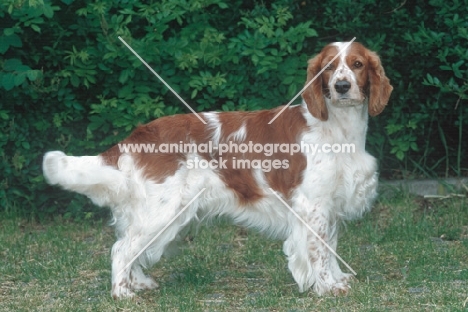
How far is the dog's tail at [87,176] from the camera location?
4.95 metres

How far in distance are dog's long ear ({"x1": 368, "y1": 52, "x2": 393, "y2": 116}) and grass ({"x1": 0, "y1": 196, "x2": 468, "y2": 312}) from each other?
0.92 m

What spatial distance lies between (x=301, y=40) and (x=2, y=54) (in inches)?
80.9

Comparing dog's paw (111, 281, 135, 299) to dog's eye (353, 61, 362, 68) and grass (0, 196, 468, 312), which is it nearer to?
grass (0, 196, 468, 312)

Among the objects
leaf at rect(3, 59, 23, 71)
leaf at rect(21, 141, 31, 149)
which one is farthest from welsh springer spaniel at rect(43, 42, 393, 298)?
leaf at rect(21, 141, 31, 149)

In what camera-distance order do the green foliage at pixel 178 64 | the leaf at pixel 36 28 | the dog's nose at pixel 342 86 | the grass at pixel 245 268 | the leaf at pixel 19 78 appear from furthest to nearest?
the green foliage at pixel 178 64 → the leaf at pixel 19 78 → the leaf at pixel 36 28 → the dog's nose at pixel 342 86 → the grass at pixel 245 268

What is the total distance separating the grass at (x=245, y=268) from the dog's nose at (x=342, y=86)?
1.02 metres

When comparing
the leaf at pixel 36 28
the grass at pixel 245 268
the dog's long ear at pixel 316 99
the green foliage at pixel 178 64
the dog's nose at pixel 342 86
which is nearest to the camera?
the grass at pixel 245 268

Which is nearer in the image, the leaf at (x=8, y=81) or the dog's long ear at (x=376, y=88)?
the dog's long ear at (x=376, y=88)

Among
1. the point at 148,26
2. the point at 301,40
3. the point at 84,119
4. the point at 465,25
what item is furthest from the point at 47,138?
the point at 465,25

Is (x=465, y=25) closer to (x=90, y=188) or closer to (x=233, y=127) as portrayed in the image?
(x=233, y=127)

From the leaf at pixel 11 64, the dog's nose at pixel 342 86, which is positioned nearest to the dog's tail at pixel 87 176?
the dog's nose at pixel 342 86

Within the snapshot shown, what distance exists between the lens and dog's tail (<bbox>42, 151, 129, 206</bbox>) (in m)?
4.95

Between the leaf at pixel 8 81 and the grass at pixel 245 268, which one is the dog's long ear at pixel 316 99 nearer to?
the grass at pixel 245 268

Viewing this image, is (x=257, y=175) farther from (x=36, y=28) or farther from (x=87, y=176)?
(x=36, y=28)
